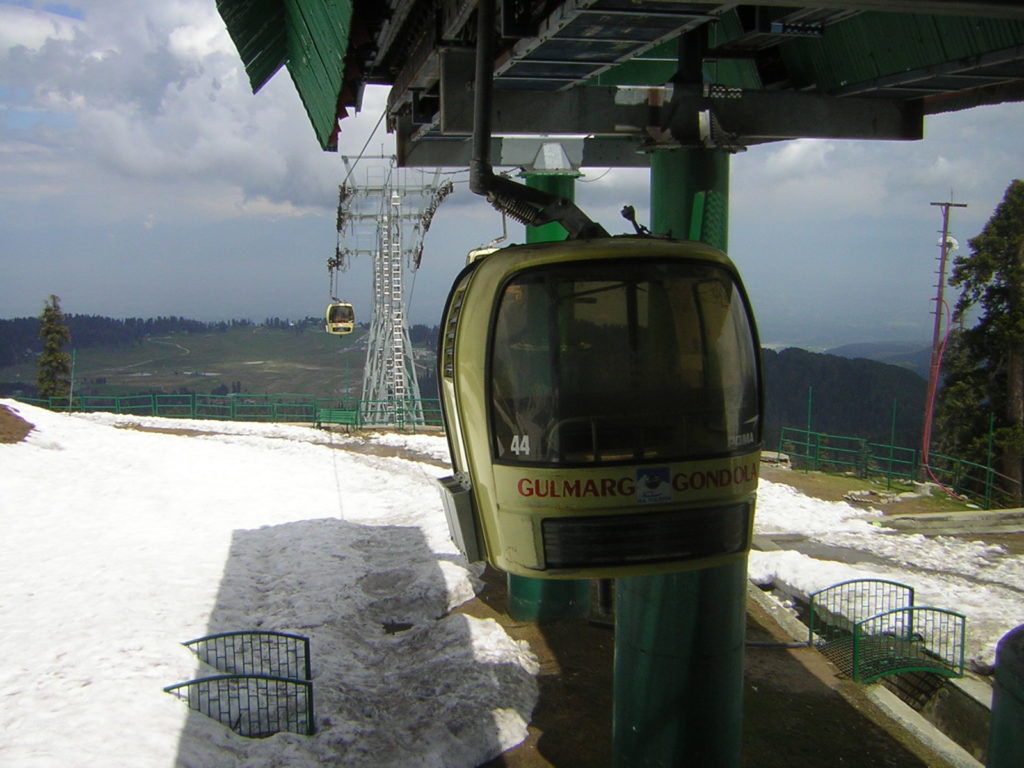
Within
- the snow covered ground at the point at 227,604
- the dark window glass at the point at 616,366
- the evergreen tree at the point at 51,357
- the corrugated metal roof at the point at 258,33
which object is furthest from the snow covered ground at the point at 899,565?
the evergreen tree at the point at 51,357

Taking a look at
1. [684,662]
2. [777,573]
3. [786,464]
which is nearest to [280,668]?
[684,662]

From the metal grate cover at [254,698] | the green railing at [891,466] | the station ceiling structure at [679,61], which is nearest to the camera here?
the station ceiling structure at [679,61]

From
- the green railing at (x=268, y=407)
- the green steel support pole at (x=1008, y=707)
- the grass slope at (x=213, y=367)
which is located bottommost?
the grass slope at (x=213, y=367)

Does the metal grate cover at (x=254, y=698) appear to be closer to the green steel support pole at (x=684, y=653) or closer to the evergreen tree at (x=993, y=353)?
the green steel support pole at (x=684, y=653)

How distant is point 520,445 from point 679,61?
4.08 metres

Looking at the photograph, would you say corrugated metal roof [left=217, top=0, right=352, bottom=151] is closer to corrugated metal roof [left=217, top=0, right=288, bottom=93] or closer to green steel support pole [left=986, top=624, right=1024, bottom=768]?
corrugated metal roof [left=217, top=0, right=288, bottom=93]

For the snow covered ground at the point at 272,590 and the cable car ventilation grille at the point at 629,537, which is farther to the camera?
the snow covered ground at the point at 272,590

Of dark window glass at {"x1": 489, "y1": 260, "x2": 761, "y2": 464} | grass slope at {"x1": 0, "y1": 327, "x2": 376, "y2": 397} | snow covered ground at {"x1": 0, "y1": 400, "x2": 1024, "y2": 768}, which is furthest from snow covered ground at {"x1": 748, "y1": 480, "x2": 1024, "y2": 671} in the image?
grass slope at {"x1": 0, "y1": 327, "x2": 376, "y2": 397}

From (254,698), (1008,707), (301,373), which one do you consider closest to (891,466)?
(254,698)

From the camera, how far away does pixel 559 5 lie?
6574 mm

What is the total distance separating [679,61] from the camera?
8078 millimetres

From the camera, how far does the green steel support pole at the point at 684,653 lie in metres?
7.84

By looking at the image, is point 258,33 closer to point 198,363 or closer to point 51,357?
point 51,357

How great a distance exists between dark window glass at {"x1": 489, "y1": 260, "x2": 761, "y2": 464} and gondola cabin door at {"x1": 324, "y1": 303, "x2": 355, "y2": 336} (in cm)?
3308
